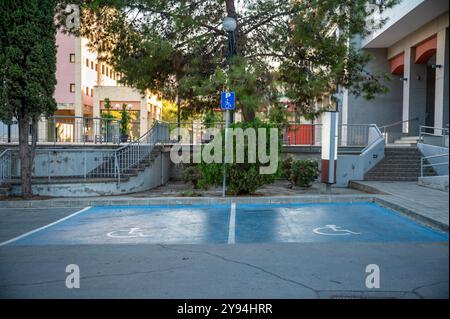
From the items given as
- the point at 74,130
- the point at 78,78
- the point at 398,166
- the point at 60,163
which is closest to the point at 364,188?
the point at 398,166

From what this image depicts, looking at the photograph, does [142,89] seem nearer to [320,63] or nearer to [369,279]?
[320,63]

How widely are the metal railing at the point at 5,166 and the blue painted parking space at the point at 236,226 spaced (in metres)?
4.39

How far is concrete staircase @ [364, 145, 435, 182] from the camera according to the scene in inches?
677

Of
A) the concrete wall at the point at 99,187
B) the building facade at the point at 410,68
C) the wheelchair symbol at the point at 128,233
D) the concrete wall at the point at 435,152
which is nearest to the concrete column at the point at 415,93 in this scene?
the building facade at the point at 410,68

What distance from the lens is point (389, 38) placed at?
82.9 feet

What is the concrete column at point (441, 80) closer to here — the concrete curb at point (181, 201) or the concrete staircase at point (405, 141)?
the concrete staircase at point (405, 141)

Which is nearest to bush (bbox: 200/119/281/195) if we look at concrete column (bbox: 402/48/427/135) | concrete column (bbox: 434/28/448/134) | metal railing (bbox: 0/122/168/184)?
metal railing (bbox: 0/122/168/184)

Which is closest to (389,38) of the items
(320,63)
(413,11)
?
(413,11)

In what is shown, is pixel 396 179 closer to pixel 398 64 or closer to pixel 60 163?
pixel 398 64

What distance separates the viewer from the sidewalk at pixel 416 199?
889 centimetres

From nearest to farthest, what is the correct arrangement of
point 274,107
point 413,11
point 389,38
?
point 274,107 < point 413,11 < point 389,38

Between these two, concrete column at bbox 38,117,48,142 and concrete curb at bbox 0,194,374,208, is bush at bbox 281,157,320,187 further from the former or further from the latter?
concrete column at bbox 38,117,48,142

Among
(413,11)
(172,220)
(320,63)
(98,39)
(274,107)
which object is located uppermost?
(413,11)
